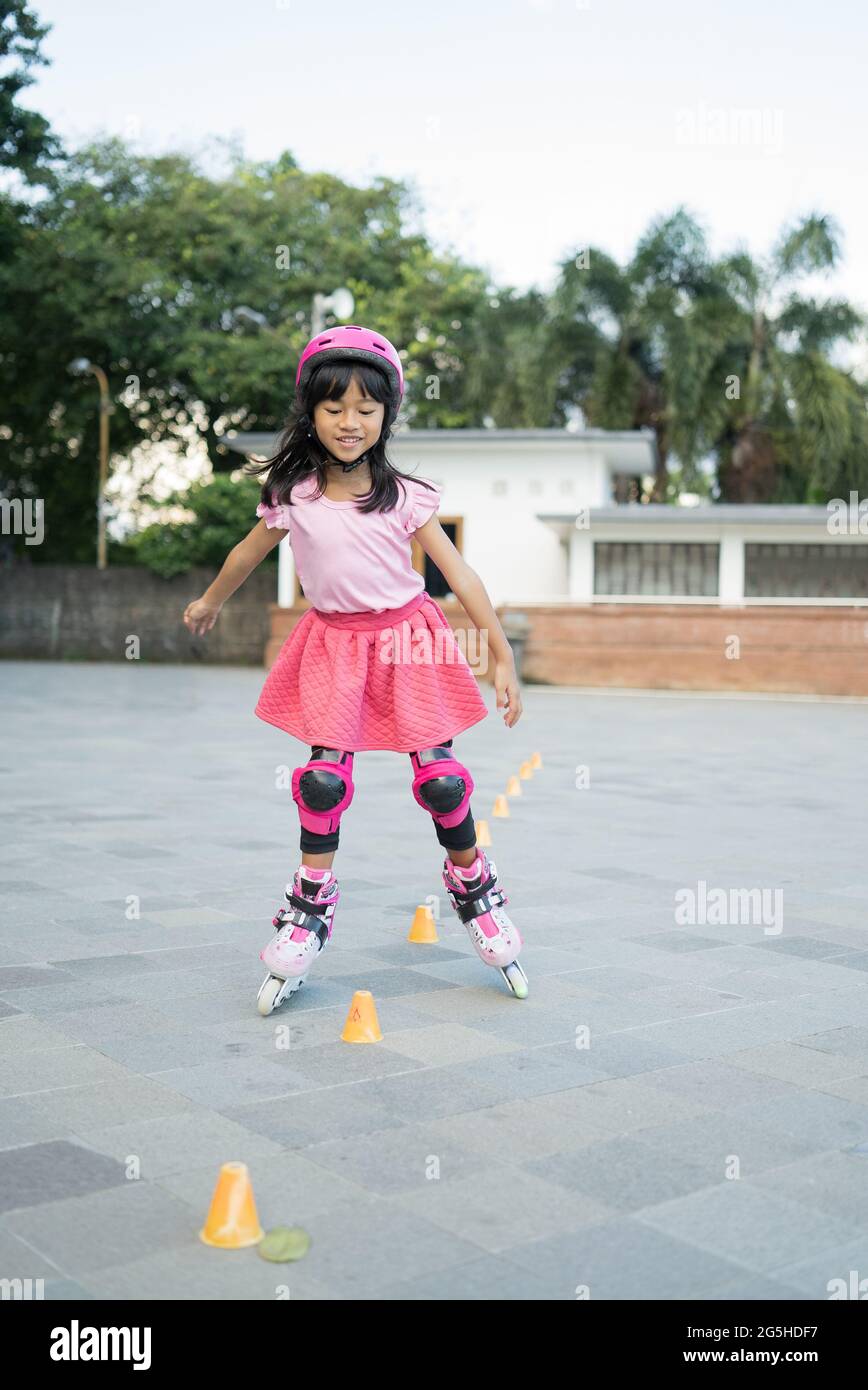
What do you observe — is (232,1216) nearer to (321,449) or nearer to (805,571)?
(321,449)

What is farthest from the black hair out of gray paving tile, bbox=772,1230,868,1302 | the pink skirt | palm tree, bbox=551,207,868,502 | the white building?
palm tree, bbox=551,207,868,502

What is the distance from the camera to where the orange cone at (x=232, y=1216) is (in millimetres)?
2400

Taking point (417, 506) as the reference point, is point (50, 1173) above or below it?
below

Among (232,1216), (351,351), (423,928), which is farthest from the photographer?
(423,928)

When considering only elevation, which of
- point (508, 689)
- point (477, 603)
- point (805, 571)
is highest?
point (805, 571)

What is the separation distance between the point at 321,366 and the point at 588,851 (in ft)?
12.2

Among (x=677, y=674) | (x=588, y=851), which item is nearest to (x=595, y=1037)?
(x=588, y=851)

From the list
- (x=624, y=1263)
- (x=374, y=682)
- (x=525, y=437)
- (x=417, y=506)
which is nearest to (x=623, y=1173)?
(x=624, y=1263)

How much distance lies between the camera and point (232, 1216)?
2.41 m

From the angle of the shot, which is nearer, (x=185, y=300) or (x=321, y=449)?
(x=321, y=449)

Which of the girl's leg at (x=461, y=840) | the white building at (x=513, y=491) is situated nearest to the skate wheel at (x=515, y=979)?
the girl's leg at (x=461, y=840)

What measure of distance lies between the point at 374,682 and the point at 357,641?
14 centimetres

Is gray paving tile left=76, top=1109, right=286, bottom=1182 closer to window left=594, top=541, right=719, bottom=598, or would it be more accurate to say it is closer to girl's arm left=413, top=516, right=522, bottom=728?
girl's arm left=413, top=516, right=522, bottom=728
